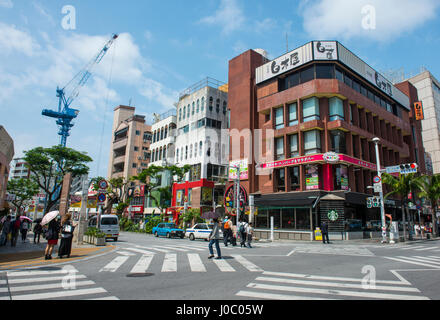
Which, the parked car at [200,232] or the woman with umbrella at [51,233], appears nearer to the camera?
the woman with umbrella at [51,233]

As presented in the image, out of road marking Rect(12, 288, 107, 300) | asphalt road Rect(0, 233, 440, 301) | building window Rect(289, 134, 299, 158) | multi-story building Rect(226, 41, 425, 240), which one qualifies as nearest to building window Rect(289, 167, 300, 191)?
multi-story building Rect(226, 41, 425, 240)

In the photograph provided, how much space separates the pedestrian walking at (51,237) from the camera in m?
11.5

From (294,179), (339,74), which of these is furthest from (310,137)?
(339,74)

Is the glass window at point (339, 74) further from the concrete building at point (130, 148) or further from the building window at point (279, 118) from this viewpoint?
the concrete building at point (130, 148)

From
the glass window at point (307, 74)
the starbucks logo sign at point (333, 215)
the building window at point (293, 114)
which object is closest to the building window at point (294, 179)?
the starbucks logo sign at point (333, 215)

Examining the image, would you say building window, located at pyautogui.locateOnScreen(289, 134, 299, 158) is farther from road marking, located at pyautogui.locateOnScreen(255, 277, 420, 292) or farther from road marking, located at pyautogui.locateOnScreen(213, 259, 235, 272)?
→ road marking, located at pyautogui.locateOnScreen(255, 277, 420, 292)

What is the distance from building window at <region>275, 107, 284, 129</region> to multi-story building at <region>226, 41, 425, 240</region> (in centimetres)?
13

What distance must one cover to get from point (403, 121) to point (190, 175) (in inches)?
1310

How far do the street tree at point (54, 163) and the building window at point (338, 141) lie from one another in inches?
1450

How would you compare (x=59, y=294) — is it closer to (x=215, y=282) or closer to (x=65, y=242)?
(x=215, y=282)

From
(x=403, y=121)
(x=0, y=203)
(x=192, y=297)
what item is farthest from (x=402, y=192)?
(x=0, y=203)

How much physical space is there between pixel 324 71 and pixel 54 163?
40617 mm

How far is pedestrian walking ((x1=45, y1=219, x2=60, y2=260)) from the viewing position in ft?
37.6

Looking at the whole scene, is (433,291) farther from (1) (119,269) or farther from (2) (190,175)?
(2) (190,175)
